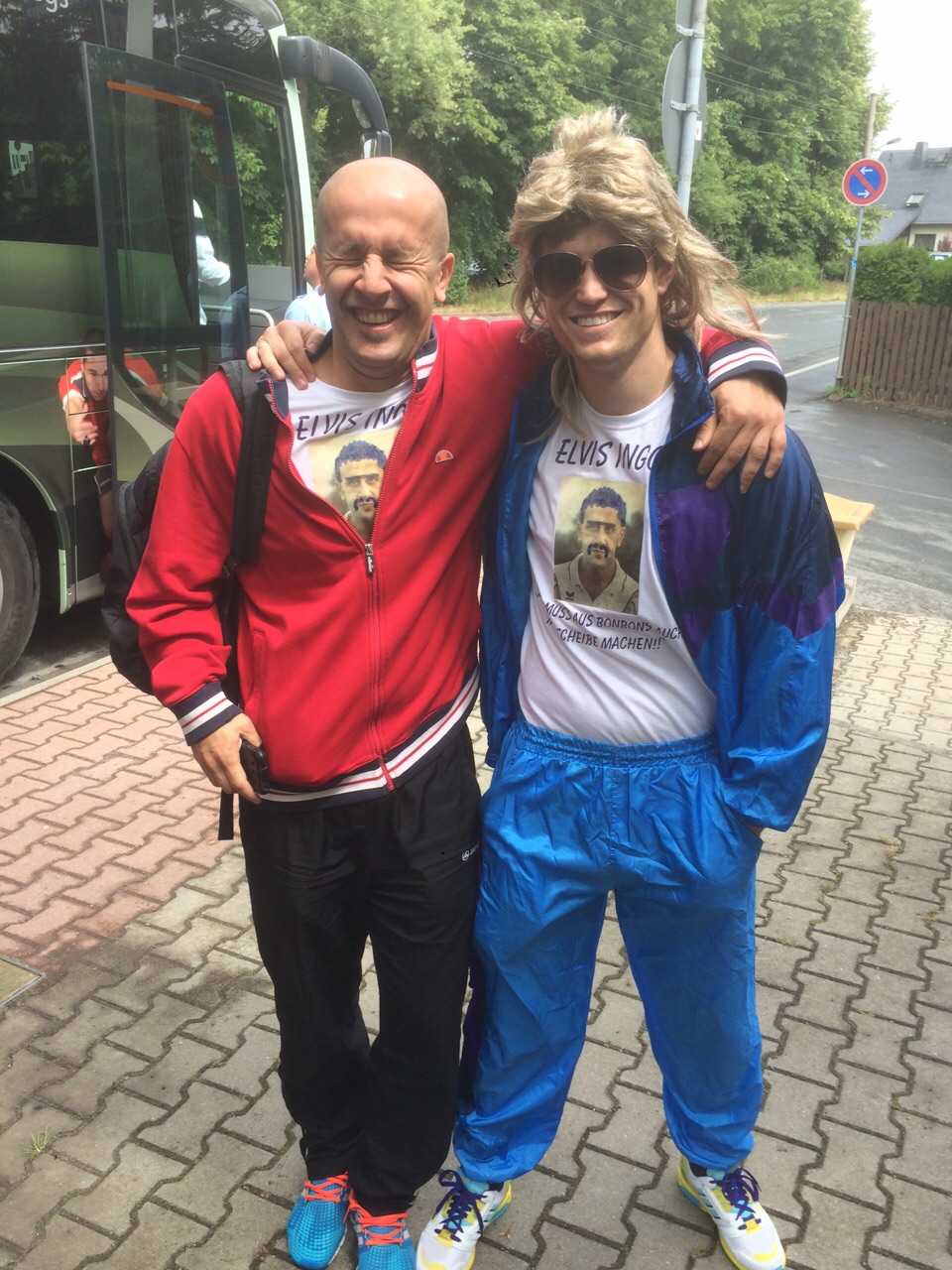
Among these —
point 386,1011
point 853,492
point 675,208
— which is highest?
point 675,208

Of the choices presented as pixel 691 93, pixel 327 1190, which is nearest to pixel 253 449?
pixel 327 1190

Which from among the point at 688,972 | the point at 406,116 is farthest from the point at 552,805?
the point at 406,116

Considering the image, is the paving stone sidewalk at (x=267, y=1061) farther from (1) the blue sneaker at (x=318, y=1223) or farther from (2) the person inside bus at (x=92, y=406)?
(2) the person inside bus at (x=92, y=406)

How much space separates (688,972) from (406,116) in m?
31.5

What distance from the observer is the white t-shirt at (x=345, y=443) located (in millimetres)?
2061

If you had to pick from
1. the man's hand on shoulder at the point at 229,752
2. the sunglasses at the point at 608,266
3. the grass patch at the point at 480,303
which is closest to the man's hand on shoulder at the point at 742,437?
the sunglasses at the point at 608,266

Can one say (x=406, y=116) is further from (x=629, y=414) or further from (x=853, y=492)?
(x=629, y=414)

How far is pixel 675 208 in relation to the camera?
6.52 ft

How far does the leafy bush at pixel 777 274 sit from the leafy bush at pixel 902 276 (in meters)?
26.0

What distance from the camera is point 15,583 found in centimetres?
554

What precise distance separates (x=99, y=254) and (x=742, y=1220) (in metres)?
4.93

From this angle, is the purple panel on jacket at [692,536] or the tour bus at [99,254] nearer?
the purple panel on jacket at [692,536]

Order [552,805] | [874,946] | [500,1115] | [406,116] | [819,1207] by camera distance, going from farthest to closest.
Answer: [406,116], [874,946], [819,1207], [500,1115], [552,805]

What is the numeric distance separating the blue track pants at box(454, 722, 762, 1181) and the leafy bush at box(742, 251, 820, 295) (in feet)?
144
